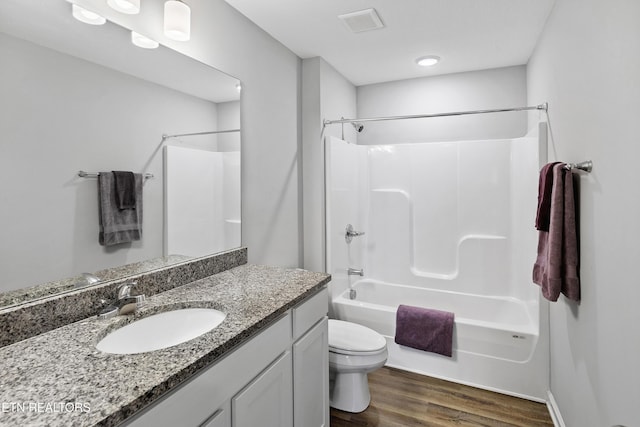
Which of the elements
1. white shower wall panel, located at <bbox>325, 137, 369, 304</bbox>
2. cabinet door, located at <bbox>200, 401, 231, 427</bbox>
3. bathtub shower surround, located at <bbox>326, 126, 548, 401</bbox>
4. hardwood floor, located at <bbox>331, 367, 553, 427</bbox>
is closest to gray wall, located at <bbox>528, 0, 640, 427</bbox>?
hardwood floor, located at <bbox>331, 367, 553, 427</bbox>

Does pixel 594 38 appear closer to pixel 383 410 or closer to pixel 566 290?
pixel 566 290

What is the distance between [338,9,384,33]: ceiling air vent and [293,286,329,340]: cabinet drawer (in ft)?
5.33

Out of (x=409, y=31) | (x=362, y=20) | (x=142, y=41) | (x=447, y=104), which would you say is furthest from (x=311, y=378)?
(x=447, y=104)

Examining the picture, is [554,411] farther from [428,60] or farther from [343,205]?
[428,60]

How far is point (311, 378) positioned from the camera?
165 centimetres

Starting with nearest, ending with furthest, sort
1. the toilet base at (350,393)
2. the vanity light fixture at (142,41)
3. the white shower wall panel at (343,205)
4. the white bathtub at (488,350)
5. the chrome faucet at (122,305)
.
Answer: the chrome faucet at (122,305)
the vanity light fixture at (142,41)
the toilet base at (350,393)
the white bathtub at (488,350)
the white shower wall panel at (343,205)

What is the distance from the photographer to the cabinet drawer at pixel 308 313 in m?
1.52

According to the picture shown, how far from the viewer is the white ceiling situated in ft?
6.55

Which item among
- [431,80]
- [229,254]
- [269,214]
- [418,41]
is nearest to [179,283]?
[229,254]

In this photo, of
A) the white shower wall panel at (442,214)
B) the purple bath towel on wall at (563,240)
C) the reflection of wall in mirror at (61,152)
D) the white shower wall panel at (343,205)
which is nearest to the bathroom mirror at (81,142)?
the reflection of wall in mirror at (61,152)

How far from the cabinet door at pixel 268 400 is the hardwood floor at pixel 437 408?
81cm

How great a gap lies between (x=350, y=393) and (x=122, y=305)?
4.96ft

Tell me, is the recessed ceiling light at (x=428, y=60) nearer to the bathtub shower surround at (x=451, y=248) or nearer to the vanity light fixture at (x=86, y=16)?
the bathtub shower surround at (x=451, y=248)

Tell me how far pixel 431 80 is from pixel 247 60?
190cm
